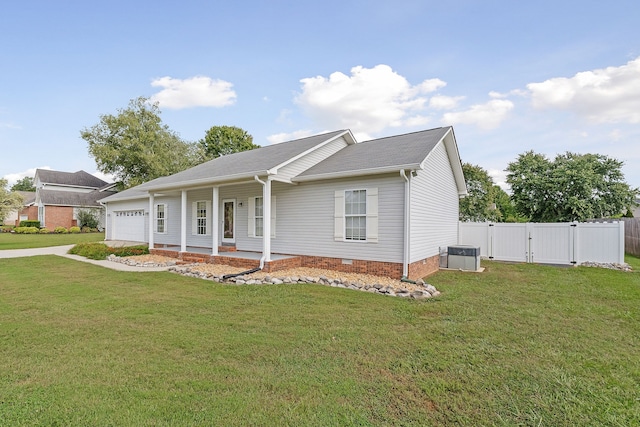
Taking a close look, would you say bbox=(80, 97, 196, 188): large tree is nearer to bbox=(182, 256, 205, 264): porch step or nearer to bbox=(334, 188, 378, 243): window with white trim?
bbox=(182, 256, 205, 264): porch step

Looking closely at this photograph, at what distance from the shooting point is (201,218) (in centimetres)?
1356

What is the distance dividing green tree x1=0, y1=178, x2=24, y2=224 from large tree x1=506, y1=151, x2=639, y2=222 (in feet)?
100

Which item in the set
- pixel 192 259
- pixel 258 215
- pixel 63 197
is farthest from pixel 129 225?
pixel 63 197

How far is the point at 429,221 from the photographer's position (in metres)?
9.66

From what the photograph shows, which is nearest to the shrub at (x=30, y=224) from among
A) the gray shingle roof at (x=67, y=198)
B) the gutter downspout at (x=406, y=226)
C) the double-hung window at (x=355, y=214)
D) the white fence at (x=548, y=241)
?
the gray shingle roof at (x=67, y=198)

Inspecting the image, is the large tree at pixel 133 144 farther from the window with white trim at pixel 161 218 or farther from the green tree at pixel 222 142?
the window with white trim at pixel 161 218

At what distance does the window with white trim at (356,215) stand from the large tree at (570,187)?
40.6ft

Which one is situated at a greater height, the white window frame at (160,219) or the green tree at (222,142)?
the green tree at (222,142)

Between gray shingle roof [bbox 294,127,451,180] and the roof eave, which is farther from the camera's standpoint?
gray shingle roof [bbox 294,127,451,180]

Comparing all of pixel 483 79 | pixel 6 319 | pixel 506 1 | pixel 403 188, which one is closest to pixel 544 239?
pixel 483 79

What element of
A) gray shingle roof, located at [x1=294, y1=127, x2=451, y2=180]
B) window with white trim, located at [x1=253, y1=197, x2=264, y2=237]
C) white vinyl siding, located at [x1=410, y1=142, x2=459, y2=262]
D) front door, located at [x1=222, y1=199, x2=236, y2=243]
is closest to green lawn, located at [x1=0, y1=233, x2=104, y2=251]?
front door, located at [x1=222, y1=199, x2=236, y2=243]

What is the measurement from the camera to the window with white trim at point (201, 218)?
13430 mm

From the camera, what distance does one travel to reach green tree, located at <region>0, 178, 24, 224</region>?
19.2 metres

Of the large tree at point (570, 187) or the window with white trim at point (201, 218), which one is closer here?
the window with white trim at point (201, 218)
